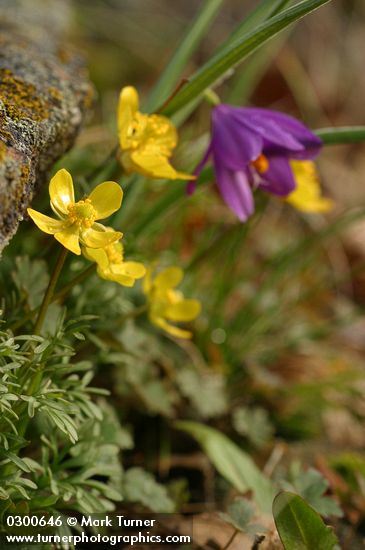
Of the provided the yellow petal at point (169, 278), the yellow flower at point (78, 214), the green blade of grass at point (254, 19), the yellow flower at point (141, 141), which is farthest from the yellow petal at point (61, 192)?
the green blade of grass at point (254, 19)

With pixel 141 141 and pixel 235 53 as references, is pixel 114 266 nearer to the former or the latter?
pixel 141 141

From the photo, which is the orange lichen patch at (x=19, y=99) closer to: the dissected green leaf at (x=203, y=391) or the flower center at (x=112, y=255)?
the flower center at (x=112, y=255)

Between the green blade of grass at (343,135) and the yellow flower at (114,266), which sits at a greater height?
the green blade of grass at (343,135)

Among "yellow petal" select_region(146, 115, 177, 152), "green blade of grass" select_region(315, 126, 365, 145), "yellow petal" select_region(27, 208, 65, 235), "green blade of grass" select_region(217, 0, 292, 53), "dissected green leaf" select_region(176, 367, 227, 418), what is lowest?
"dissected green leaf" select_region(176, 367, 227, 418)

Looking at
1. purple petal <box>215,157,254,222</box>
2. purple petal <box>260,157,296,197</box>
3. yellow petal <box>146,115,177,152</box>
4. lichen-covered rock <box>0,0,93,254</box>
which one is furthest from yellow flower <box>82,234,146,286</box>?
purple petal <box>260,157,296,197</box>

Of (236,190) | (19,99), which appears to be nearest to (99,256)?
(19,99)

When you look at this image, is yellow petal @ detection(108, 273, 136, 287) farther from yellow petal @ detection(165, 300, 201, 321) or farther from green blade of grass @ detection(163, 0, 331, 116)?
green blade of grass @ detection(163, 0, 331, 116)

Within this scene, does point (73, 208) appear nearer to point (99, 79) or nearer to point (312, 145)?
point (312, 145)
